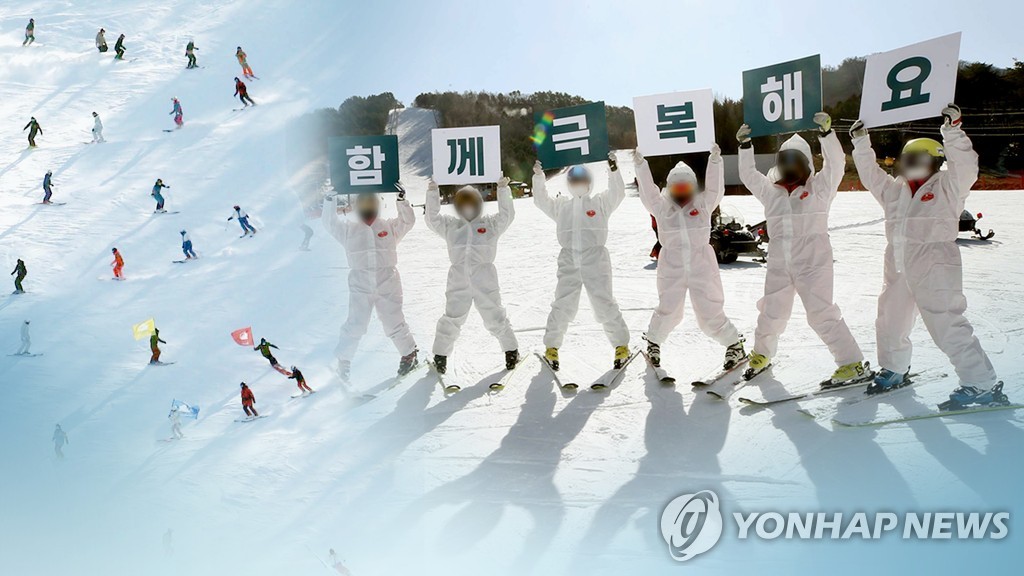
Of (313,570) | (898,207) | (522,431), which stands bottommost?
(313,570)

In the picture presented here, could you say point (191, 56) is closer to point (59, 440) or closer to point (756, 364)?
point (59, 440)

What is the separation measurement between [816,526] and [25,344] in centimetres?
1165

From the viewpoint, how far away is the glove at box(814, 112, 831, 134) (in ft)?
21.7

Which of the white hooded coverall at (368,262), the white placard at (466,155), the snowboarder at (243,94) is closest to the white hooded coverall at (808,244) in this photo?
the white placard at (466,155)

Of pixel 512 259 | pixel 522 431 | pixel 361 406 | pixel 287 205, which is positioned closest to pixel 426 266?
pixel 512 259

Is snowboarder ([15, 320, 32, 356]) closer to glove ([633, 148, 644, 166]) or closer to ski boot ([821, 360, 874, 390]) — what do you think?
glove ([633, 148, 644, 166])

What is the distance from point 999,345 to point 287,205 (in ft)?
47.1

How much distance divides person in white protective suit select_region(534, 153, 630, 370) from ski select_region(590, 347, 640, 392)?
65 millimetres

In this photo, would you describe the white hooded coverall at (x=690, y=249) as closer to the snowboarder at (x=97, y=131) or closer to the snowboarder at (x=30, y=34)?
the snowboarder at (x=97, y=131)

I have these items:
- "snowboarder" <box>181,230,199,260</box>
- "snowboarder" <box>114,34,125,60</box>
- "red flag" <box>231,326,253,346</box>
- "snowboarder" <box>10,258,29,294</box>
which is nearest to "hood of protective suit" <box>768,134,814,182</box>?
"red flag" <box>231,326,253,346</box>

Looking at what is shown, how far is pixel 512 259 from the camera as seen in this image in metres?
15.7

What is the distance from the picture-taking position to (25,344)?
12.0 m

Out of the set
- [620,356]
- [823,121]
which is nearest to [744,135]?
[823,121]

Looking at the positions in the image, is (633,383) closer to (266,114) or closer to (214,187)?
(214,187)
